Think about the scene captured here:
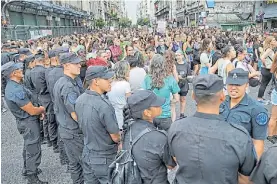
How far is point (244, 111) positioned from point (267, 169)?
1.24 m

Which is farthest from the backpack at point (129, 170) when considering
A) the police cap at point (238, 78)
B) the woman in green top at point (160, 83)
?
the woman in green top at point (160, 83)

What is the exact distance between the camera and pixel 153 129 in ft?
8.14

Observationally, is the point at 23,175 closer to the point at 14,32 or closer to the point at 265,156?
the point at 265,156

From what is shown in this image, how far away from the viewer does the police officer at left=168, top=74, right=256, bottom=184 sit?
1970mm

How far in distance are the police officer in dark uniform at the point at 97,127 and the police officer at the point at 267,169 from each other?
1653mm

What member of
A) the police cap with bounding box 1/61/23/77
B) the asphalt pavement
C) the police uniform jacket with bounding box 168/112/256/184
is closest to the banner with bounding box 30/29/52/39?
the asphalt pavement

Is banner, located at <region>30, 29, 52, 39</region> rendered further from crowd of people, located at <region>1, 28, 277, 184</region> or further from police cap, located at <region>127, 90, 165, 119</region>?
police cap, located at <region>127, 90, 165, 119</region>

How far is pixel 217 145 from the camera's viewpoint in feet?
6.49

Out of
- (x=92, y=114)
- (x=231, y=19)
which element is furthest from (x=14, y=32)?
(x=231, y=19)

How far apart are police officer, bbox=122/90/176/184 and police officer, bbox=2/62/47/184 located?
2138 mm

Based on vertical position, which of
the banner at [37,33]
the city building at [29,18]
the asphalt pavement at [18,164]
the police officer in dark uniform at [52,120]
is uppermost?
the city building at [29,18]

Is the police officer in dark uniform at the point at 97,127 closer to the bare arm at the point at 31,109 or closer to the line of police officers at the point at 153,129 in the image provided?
the line of police officers at the point at 153,129

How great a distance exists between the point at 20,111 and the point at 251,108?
10.3 feet

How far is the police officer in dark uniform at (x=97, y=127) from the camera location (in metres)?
3.13
